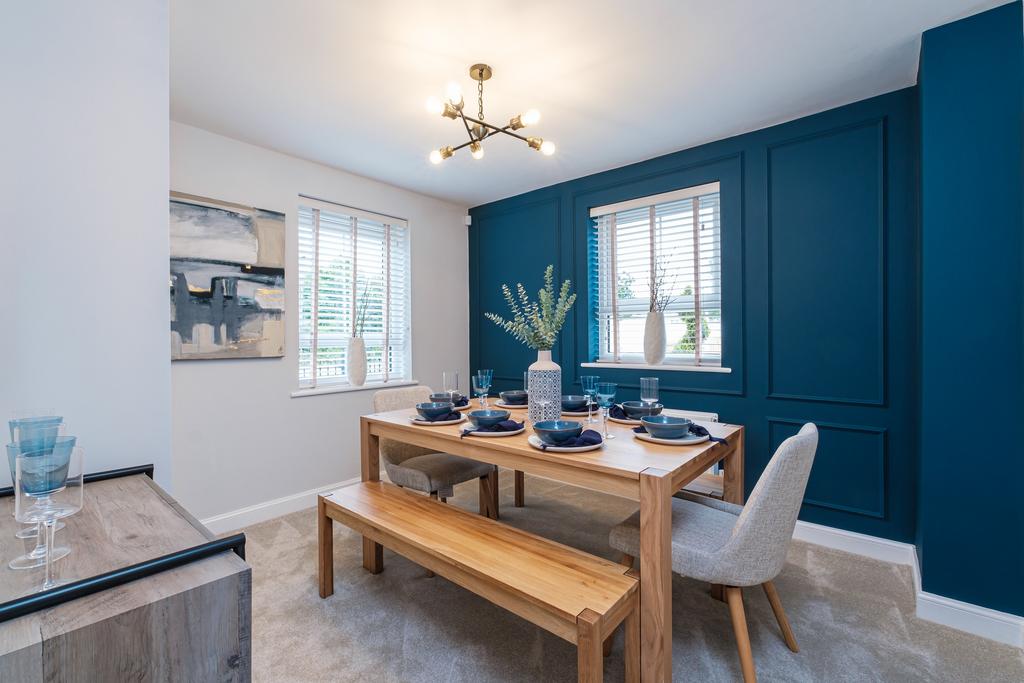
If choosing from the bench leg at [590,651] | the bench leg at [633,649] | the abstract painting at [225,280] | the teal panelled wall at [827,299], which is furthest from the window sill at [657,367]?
the abstract painting at [225,280]

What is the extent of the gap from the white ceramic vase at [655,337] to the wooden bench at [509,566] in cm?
200

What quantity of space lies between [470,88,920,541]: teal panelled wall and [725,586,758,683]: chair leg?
159 cm

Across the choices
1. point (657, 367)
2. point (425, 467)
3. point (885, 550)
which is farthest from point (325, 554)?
point (885, 550)

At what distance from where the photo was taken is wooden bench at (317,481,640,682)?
1.30 meters

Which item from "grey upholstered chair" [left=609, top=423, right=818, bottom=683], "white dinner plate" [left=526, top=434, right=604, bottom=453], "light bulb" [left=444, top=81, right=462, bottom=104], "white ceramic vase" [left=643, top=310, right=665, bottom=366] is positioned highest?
"light bulb" [left=444, top=81, right=462, bottom=104]

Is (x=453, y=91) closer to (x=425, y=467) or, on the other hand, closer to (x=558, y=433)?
(x=558, y=433)

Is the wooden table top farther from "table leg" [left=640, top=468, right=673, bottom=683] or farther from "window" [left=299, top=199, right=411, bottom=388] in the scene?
"window" [left=299, top=199, right=411, bottom=388]

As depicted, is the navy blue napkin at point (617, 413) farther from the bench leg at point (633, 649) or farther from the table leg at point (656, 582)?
the bench leg at point (633, 649)

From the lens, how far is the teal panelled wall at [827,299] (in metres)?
2.50

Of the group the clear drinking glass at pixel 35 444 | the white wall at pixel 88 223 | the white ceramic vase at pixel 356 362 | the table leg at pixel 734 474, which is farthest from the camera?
the white ceramic vase at pixel 356 362

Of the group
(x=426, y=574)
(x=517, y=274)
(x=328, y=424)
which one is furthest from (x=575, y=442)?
(x=517, y=274)

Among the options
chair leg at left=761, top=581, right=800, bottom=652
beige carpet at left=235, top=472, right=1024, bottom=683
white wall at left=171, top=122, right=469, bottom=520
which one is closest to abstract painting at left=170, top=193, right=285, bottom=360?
white wall at left=171, top=122, right=469, bottom=520

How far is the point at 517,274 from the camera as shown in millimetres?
4367

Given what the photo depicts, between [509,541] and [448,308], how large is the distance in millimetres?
3090
